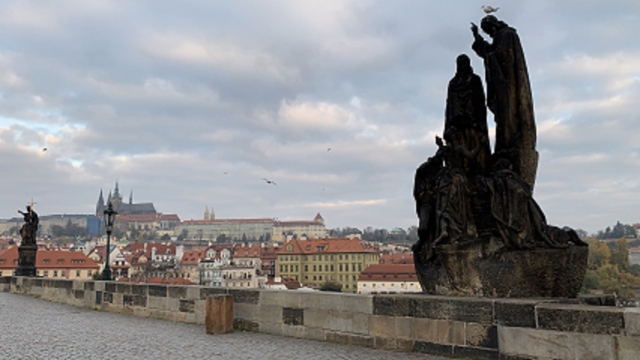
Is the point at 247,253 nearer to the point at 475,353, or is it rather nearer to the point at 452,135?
the point at 452,135

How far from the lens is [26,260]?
74.6 ft

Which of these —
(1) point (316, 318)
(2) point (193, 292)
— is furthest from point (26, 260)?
(1) point (316, 318)

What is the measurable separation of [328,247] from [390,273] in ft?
127

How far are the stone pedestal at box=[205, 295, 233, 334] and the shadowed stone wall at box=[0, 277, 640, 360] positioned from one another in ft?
0.95

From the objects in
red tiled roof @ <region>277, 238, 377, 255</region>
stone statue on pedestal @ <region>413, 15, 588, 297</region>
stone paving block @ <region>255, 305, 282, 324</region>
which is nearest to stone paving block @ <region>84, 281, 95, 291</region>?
stone paving block @ <region>255, 305, 282, 324</region>

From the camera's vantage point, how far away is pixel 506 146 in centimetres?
664

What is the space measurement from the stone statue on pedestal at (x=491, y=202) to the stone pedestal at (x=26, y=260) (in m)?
21.6

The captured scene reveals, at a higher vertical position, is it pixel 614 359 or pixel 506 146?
pixel 506 146

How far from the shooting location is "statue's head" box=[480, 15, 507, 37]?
7023 mm

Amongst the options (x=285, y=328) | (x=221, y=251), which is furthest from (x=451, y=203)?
(x=221, y=251)

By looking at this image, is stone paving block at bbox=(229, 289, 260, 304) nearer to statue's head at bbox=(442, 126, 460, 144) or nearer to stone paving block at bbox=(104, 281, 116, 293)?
statue's head at bbox=(442, 126, 460, 144)

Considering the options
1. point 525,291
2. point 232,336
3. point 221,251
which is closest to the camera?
point 525,291

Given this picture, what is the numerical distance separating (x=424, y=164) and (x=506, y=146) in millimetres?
1155

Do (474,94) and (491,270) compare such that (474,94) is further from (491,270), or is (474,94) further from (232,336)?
(232,336)
